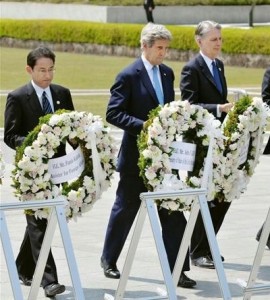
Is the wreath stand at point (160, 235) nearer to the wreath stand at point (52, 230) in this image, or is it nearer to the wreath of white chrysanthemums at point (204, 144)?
the wreath stand at point (52, 230)

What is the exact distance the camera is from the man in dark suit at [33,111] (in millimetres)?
8844

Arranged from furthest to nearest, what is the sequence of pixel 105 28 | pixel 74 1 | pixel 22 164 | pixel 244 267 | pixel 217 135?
pixel 74 1 → pixel 105 28 → pixel 244 267 → pixel 217 135 → pixel 22 164

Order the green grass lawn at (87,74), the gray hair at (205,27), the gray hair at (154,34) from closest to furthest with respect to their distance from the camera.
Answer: the gray hair at (154,34) → the gray hair at (205,27) → the green grass lawn at (87,74)

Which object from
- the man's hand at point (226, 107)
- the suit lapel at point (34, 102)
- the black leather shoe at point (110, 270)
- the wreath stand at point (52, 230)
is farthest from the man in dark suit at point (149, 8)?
the wreath stand at point (52, 230)

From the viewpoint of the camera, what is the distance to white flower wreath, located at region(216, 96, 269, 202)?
957cm

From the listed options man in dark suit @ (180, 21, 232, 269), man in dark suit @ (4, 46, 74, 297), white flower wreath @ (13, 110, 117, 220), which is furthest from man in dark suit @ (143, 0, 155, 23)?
white flower wreath @ (13, 110, 117, 220)

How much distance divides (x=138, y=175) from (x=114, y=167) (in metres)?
0.68

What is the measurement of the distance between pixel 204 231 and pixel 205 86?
1.19 metres

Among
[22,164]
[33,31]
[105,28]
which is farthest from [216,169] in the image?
[33,31]

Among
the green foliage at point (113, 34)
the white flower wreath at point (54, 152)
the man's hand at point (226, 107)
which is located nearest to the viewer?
the white flower wreath at point (54, 152)

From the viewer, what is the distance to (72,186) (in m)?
8.66

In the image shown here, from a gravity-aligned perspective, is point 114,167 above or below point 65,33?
above

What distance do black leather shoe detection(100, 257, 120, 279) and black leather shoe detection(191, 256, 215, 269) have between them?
0.77 m

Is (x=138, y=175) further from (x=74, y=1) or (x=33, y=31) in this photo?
(x=74, y=1)
